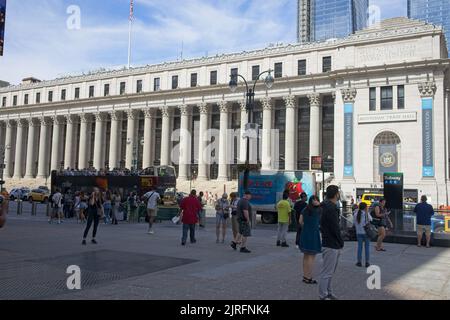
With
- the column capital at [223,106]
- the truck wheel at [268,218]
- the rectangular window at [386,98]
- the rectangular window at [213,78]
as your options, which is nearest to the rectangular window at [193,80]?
the rectangular window at [213,78]

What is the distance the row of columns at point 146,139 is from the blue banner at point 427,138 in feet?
42.2

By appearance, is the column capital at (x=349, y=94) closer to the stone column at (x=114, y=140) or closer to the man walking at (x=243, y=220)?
the man walking at (x=243, y=220)

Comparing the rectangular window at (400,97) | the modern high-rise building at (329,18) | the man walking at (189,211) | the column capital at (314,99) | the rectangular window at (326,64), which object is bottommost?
the man walking at (189,211)

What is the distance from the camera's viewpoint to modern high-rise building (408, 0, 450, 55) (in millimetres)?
129625

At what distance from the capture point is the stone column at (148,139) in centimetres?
6388

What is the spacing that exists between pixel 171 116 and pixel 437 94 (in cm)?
3746

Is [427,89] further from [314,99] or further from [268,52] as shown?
[268,52]

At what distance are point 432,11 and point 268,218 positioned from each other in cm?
13383

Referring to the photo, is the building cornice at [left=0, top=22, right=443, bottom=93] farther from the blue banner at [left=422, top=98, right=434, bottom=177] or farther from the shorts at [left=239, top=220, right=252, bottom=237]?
the shorts at [left=239, top=220, right=252, bottom=237]

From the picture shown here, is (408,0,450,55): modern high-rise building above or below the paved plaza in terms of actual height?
above

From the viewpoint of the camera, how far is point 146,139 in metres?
64.2

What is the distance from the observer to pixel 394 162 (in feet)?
147

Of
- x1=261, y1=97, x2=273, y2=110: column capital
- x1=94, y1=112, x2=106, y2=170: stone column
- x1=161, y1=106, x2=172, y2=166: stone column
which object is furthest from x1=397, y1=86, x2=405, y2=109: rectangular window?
x1=94, y1=112, x2=106, y2=170: stone column

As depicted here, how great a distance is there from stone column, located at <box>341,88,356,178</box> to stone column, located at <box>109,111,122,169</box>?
1496 inches
